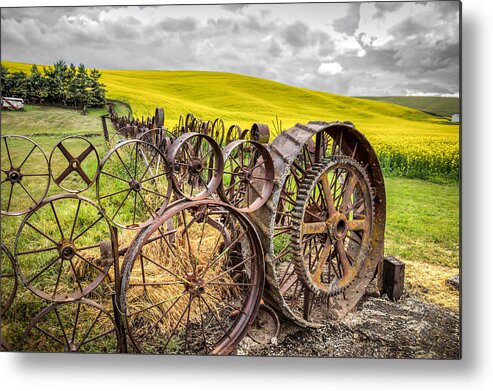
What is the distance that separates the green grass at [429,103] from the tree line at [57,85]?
6.93 ft

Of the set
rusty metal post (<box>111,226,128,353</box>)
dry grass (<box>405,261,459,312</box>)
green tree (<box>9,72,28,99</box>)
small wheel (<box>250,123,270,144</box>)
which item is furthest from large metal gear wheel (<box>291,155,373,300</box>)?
green tree (<box>9,72,28,99</box>)

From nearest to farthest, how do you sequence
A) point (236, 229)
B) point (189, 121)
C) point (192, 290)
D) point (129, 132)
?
point (192, 290) → point (236, 229) → point (129, 132) → point (189, 121)

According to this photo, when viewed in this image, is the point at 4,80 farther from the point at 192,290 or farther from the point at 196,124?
the point at 192,290

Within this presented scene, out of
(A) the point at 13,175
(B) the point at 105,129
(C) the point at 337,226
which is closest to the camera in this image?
(A) the point at 13,175

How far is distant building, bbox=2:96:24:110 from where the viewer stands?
3.06 m

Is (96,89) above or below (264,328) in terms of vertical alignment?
above

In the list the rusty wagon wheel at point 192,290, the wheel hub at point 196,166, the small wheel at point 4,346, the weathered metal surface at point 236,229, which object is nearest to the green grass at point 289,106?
the weathered metal surface at point 236,229

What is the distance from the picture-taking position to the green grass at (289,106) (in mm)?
3379

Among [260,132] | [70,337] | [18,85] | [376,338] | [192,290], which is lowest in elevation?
[376,338]

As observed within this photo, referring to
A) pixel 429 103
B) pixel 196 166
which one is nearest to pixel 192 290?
pixel 196 166

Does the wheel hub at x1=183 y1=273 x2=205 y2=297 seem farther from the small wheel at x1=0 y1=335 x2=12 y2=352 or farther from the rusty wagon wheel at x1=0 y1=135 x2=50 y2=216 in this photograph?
the small wheel at x1=0 y1=335 x2=12 y2=352

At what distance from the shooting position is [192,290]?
2.53 metres

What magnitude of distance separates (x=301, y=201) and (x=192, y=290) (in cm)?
85

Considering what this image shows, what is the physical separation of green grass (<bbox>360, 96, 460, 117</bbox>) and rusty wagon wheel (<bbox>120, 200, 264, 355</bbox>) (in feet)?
4.92
